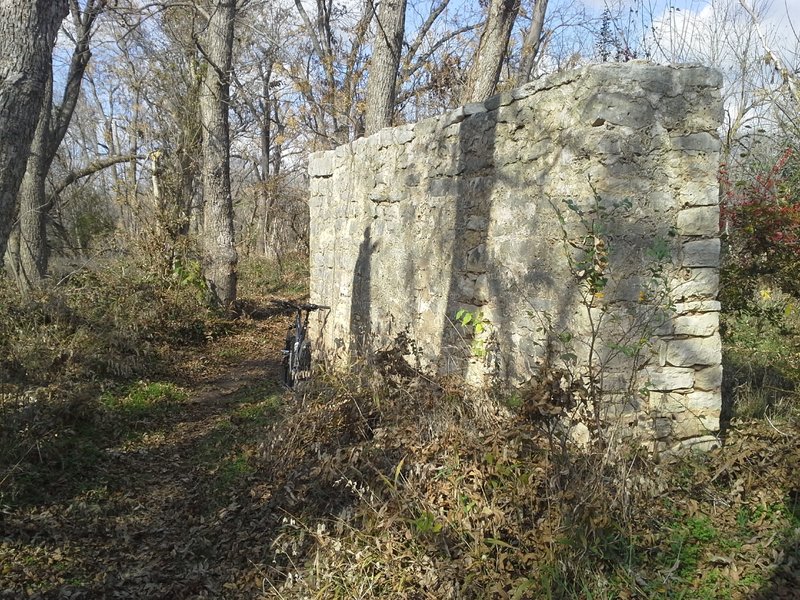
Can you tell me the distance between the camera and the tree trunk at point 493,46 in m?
10.0

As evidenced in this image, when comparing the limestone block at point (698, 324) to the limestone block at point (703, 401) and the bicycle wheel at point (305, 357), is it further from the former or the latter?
the bicycle wheel at point (305, 357)

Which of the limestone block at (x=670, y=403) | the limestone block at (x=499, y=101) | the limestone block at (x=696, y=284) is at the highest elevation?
the limestone block at (x=499, y=101)

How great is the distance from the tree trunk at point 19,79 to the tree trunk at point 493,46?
7.22 metres

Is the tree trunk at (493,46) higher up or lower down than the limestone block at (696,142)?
higher up

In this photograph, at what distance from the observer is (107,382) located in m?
7.02

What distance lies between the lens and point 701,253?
384 cm

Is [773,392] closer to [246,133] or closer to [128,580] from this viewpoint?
[128,580]

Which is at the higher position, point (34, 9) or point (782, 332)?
point (34, 9)

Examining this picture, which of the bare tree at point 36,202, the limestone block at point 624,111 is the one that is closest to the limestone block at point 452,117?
the limestone block at point 624,111

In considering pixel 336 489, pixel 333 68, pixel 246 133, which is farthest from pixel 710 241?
pixel 246 133

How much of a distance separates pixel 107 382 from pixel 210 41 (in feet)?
22.0

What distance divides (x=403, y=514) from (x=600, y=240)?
1.96 metres

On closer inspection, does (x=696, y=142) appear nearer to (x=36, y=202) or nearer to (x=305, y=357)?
(x=305, y=357)

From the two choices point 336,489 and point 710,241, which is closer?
point 710,241
